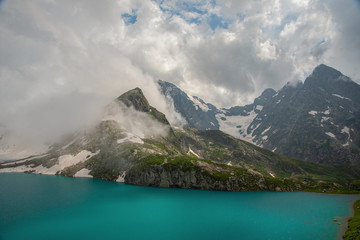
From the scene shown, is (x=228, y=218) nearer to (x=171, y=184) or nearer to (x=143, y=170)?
(x=171, y=184)

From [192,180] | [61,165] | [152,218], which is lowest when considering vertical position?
[152,218]

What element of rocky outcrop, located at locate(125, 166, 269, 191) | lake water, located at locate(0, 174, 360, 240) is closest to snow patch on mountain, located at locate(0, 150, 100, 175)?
rocky outcrop, located at locate(125, 166, 269, 191)

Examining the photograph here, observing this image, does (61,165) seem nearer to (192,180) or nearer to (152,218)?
(192,180)

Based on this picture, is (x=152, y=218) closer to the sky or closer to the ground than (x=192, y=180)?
closer to the ground

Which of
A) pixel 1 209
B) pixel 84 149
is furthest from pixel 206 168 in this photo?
pixel 84 149

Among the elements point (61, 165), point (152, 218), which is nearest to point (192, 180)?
point (152, 218)

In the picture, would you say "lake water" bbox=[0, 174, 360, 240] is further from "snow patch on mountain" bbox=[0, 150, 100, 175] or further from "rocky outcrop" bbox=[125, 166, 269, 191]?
"snow patch on mountain" bbox=[0, 150, 100, 175]

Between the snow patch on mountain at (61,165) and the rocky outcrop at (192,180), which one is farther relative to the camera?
the snow patch on mountain at (61,165)

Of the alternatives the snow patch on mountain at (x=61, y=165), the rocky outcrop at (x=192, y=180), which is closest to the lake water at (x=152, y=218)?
the rocky outcrop at (x=192, y=180)

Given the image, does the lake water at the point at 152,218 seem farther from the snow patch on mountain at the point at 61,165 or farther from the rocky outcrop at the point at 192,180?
the snow patch on mountain at the point at 61,165
